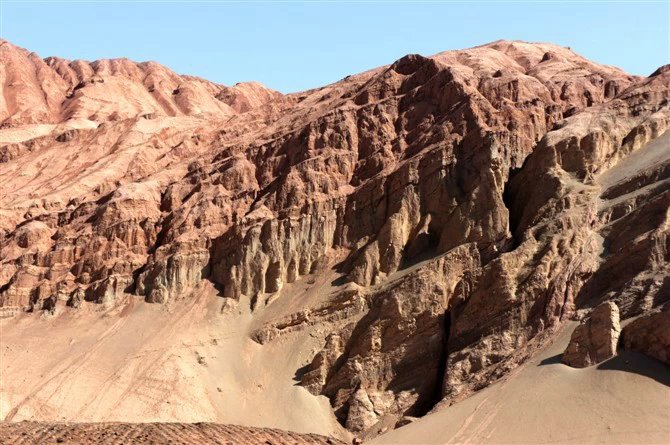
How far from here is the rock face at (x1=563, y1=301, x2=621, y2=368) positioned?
1508 inches

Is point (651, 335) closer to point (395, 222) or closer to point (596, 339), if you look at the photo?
point (596, 339)

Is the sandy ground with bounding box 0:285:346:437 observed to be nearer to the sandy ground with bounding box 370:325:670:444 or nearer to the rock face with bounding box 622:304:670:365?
the sandy ground with bounding box 370:325:670:444

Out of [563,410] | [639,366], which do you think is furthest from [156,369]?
[639,366]

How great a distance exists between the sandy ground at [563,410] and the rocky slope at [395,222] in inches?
166

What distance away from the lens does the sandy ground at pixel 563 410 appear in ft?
109

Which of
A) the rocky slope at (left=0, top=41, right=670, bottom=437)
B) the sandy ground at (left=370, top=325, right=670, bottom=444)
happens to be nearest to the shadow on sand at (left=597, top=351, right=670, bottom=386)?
the sandy ground at (left=370, top=325, right=670, bottom=444)

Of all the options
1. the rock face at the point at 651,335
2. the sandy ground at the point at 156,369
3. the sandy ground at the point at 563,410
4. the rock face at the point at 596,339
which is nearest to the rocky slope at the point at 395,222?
the sandy ground at the point at 156,369

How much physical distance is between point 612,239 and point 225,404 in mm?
23710

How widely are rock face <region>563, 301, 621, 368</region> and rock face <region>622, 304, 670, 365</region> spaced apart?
58cm

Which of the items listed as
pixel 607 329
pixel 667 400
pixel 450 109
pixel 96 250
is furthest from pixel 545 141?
pixel 96 250

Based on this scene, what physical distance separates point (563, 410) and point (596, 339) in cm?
460

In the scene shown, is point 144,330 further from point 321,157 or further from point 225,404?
point 321,157

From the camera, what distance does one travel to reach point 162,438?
30.2 m

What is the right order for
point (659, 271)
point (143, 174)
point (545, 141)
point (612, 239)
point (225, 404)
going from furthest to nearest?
point (143, 174) < point (545, 141) < point (225, 404) < point (612, 239) < point (659, 271)
